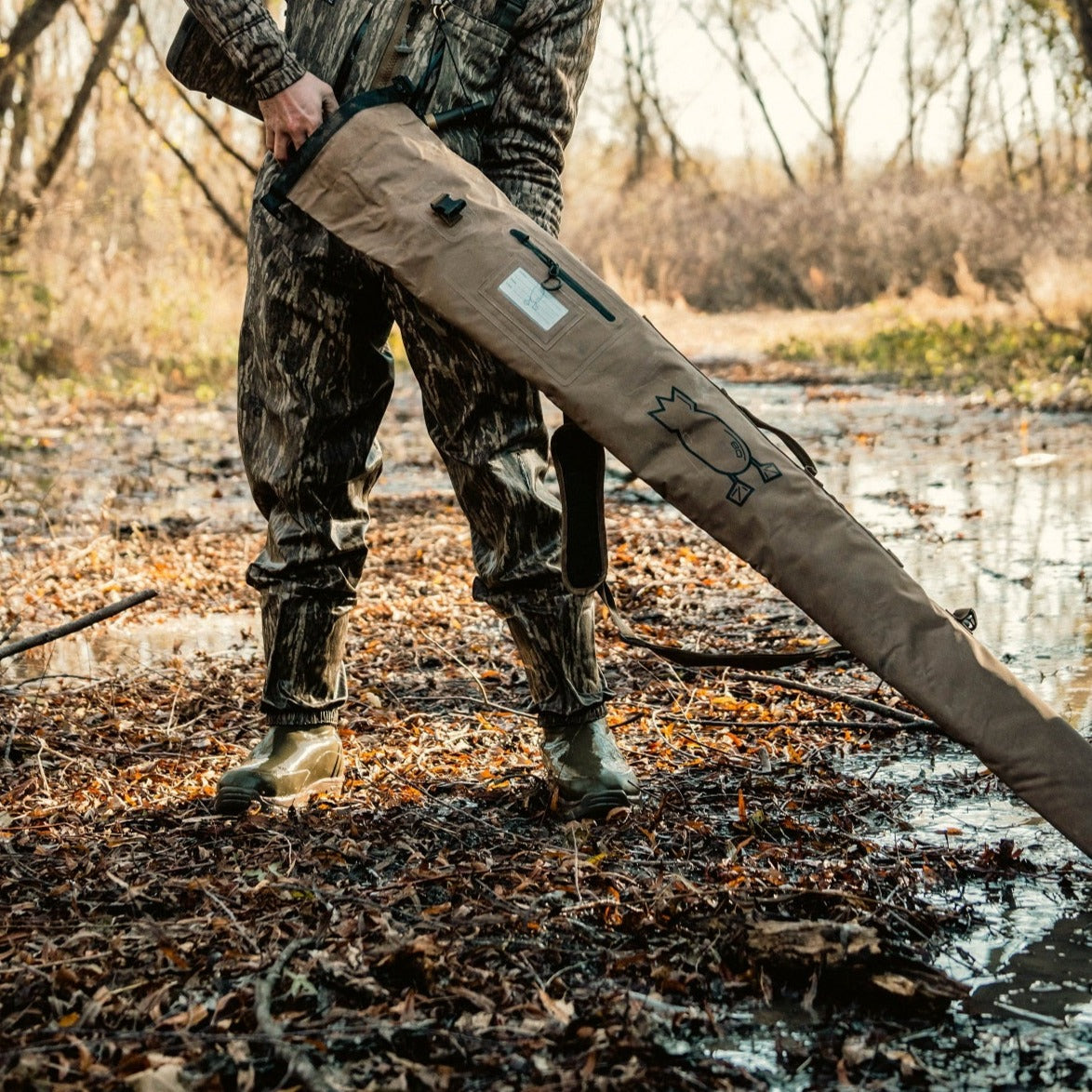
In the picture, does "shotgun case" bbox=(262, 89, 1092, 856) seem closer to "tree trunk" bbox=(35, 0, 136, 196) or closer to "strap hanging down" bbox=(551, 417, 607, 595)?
"strap hanging down" bbox=(551, 417, 607, 595)

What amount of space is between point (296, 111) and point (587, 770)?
4.79 ft

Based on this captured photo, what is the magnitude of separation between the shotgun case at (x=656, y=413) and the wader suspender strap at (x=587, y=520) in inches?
3.2

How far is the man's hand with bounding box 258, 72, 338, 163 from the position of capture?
268 cm

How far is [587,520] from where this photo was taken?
272 centimetres

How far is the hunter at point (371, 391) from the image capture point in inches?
110

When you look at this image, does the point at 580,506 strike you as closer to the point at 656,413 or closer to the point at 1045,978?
the point at 656,413

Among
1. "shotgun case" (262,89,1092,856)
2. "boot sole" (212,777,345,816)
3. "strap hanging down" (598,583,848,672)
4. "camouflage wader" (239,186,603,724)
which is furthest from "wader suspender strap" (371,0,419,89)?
"boot sole" (212,777,345,816)

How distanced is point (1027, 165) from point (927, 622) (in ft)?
124

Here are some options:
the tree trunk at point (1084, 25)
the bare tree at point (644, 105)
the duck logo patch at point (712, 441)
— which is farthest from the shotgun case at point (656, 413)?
the bare tree at point (644, 105)

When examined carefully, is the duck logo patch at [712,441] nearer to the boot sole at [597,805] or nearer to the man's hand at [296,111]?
the boot sole at [597,805]

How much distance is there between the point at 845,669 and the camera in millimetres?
4129

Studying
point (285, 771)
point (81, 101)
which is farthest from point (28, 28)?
point (285, 771)

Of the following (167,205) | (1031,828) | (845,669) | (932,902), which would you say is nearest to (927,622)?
(932,902)

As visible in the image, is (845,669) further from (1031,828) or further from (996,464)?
(996,464)
